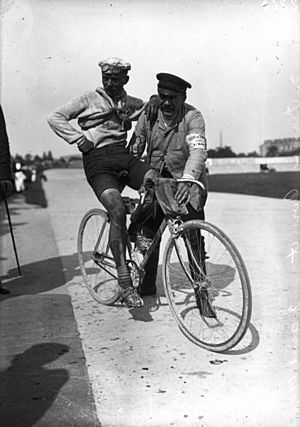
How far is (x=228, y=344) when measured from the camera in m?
3.84

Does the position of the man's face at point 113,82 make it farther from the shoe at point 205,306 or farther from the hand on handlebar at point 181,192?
the shoe at point 205,306

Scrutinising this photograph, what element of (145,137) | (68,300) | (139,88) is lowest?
(68,300)

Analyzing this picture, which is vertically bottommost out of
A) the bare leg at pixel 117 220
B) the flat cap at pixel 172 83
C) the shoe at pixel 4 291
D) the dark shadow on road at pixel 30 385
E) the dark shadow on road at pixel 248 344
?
the shoe at pixel 4 291

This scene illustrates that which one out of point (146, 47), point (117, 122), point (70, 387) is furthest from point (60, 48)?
point (70, 387)

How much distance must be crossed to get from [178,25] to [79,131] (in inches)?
47.9

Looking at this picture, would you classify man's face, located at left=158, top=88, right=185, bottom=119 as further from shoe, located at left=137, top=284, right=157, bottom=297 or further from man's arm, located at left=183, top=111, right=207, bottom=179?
shoe, located at left=137, top=284, right=157, bottom=297

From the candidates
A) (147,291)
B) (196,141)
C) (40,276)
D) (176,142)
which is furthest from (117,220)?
(40,276)

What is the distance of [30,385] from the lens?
3.55 metres

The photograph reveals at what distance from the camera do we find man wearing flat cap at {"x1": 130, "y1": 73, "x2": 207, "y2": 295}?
4277 mm

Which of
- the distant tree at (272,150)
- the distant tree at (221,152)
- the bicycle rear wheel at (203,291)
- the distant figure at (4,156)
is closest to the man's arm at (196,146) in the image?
the distant tree at (221,152)

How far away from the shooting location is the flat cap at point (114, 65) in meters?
4.55

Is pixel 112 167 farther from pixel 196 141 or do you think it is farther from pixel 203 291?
pixel 203 291

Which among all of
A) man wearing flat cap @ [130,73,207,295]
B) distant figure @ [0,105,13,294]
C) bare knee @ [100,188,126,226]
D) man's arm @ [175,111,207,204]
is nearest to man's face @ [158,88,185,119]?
man wearing flat cap @ [130,73,207,295]

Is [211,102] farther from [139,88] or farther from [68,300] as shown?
[68,300]
